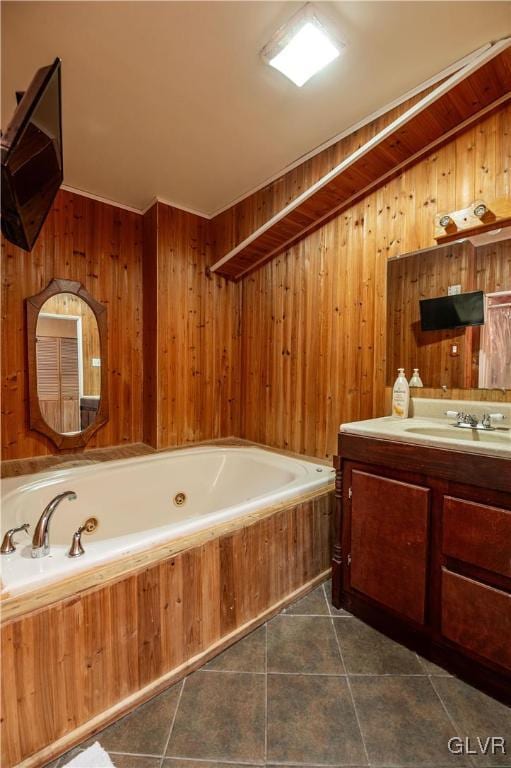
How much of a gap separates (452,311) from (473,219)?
16.7 inches

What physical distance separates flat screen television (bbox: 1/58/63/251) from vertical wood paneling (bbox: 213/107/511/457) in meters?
1.52

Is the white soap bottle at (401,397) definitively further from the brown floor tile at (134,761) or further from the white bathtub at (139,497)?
the brown floor tile at (134,761)

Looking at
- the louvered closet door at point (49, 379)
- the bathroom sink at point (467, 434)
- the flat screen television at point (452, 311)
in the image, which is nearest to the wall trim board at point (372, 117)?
the flat screen television at point (452, 311)

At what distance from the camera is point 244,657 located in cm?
136

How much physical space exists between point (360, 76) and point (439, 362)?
1.43 meters

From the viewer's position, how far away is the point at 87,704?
3.45 feet

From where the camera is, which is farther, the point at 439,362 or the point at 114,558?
the point at 439,362

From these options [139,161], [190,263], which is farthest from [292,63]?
[190,263]

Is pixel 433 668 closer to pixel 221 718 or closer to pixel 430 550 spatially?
pixel 430 550

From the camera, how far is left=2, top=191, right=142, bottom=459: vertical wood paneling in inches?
88.0

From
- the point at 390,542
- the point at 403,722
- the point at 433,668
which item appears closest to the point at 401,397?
the point at 390,542

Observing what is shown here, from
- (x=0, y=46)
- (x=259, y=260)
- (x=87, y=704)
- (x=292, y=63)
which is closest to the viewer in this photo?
(x=87, y=704)

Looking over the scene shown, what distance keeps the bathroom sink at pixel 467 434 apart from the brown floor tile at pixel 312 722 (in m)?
1.02

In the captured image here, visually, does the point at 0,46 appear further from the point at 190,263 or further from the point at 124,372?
the point at 124,372
